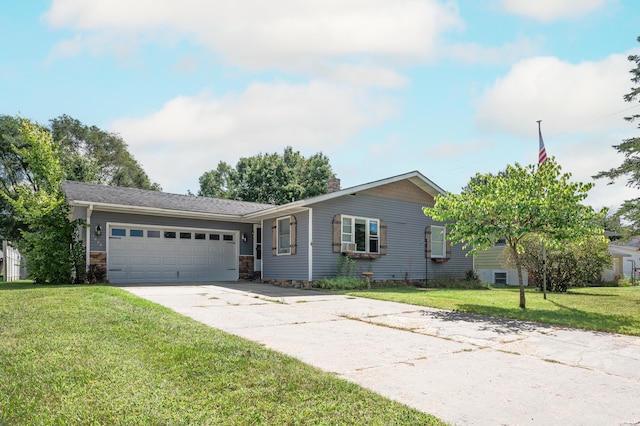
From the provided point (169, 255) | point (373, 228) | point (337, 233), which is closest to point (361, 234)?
point (373, 228)

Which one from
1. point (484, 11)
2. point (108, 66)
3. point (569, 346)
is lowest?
point (569, 346)

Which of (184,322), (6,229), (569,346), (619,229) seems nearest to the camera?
(569,346)

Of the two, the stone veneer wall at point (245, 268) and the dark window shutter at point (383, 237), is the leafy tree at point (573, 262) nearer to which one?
the dark window shutter at point (383, 237)

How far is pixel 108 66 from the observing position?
10516mm

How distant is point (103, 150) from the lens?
122 ft

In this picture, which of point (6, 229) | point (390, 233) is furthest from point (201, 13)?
point (6, 229)

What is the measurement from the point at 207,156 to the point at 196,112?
2503 centimetres

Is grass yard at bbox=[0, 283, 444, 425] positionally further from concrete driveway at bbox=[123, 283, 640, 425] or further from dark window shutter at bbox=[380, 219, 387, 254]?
dark window shutter at bbox=[380, 219, 387, 254]

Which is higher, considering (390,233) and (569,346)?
(390,233)

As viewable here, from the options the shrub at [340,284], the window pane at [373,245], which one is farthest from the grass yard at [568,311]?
the window pane at [373,245]

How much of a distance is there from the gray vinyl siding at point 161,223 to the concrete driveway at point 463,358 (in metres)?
7.11

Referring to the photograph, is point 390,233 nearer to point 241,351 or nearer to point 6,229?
point 241,351

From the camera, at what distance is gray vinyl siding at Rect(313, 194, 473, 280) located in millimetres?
14320

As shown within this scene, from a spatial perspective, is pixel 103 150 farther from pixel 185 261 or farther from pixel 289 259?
pixel 289 259
